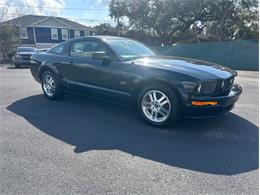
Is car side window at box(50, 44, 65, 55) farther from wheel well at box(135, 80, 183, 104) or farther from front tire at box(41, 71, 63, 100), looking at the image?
wheel well at box(135, 80, 183, 104)

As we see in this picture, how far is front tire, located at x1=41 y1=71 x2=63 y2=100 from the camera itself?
5.95 metres

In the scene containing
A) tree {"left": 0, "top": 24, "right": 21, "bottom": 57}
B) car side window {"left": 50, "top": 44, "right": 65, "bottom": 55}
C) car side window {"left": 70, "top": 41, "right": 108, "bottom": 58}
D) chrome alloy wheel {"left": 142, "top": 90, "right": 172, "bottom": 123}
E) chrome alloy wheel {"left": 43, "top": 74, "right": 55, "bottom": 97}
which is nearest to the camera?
chrome alloy wheel {"left": 142, "top": 90, "right": 172, "bottom": 123}

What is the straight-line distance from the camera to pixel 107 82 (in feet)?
15.8

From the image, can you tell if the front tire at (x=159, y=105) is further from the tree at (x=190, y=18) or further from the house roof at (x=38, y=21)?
the house roof at (x=38, y=21)

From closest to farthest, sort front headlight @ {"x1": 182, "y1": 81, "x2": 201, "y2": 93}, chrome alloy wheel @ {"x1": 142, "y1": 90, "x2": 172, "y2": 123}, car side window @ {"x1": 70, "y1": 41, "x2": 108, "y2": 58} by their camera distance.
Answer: front headlight @ {"x1": 182, "y1": 81, "x2": 201, "y2": 93}, chrome alloy wheel @ {"x1": 142, "y1": 90, "x2": 172, "y2": 123}, car side window @ {"x1": 70, "y1": 41, "x2": 108, "y2": 58}

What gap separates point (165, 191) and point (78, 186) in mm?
899

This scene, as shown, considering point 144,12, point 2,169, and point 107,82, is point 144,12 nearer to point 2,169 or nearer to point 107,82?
point 107,82

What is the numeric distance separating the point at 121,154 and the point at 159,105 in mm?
1183

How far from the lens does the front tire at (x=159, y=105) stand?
13.2ft

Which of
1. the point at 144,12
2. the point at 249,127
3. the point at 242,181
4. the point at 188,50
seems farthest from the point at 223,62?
the point at 144,12

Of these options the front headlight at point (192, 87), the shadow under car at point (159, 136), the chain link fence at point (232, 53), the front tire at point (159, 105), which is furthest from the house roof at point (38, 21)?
the front headlight at point (192, 87)

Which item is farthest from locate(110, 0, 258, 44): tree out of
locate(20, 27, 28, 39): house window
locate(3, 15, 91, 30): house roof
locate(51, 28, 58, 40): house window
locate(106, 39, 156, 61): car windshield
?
locate(106, 39, 156, 61): car windshield

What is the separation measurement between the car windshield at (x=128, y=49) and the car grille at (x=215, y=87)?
1547mm

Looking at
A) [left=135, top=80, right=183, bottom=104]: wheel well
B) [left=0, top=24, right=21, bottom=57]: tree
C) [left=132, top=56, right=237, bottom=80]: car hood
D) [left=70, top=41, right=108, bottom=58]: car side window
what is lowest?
[left=0, top=24, right=21, bottom=57]: tree
